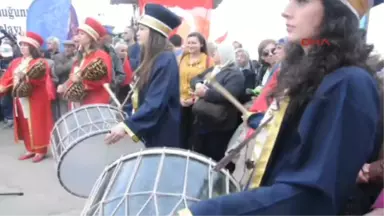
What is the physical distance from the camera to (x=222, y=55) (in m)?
5.04

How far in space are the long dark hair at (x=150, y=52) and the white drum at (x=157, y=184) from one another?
1388 mm

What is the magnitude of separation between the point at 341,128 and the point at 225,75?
3.09m

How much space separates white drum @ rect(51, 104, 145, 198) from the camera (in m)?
3.17

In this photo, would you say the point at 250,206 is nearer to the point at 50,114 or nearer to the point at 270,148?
the point at 270,148

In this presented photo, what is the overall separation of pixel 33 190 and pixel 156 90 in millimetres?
2749

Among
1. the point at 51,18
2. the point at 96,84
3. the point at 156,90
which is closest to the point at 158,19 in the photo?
the point at 156,90

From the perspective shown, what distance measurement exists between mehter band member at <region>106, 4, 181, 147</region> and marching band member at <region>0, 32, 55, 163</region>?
10.2 feet

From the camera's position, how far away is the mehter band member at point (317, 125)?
1268 millimetres

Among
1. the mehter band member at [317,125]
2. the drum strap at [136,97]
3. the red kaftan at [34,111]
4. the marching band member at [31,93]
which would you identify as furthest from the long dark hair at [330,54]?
the red kaftan at [34,111]

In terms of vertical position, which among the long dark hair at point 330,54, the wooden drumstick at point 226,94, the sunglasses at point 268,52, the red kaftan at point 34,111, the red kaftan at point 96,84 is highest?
the long dark hair at point 330,54

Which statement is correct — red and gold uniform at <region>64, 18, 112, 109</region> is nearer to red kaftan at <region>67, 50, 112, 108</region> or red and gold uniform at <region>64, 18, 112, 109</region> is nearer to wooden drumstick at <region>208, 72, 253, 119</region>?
red kaftan at <region>67, 50, 112, 108</region>

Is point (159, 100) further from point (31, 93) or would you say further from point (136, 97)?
point (31, 93)

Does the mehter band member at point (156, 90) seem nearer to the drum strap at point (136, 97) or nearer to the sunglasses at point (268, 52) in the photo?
the drum strap at point (136, 97)

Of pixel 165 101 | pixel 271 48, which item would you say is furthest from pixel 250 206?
pixel 271 48
